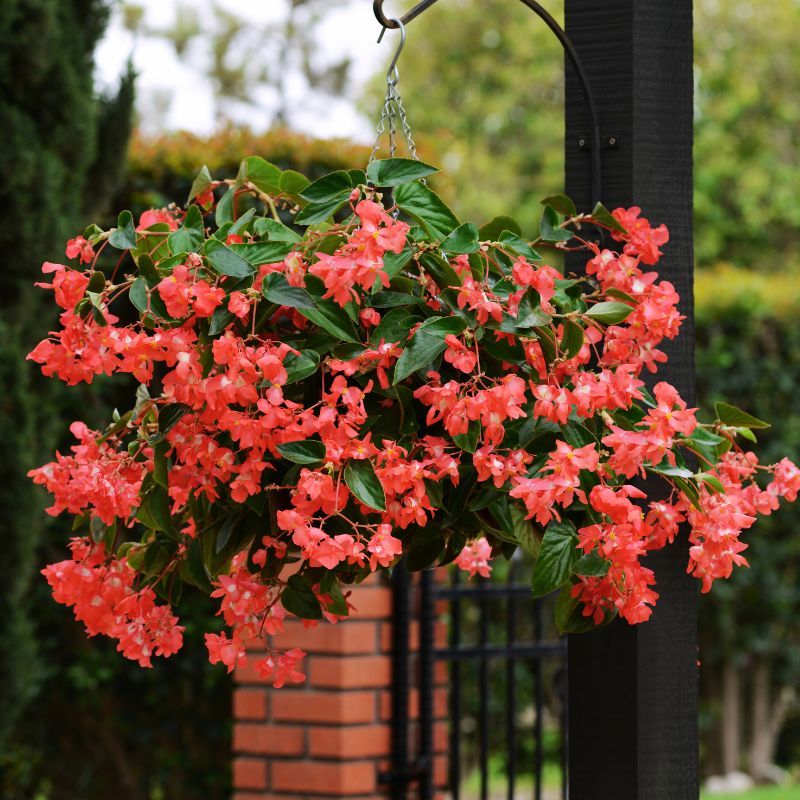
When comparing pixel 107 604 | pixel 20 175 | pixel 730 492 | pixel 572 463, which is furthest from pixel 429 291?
pixel 20 175

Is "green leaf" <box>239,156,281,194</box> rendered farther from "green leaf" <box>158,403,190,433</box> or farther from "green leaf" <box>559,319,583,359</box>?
"green leaf" <box>559,319,583,359</box>

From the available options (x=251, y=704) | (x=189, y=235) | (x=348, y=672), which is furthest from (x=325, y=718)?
(x=189, y=235)

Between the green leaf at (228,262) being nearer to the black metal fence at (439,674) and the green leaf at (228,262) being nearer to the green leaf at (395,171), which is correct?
the green leaf at (395,171)

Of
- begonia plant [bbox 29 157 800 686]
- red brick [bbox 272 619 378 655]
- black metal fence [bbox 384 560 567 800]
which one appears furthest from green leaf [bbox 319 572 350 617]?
red brick [bbox 272 619 378 655]

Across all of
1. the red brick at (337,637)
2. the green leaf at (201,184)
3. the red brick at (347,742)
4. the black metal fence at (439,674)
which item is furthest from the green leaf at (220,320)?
the red brick at (347,742)

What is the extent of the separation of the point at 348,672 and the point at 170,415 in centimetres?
178

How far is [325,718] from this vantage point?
3.18 m

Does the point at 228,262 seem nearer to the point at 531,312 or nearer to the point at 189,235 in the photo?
the point at 189,235

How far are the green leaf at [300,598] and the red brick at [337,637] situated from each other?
1621 mm

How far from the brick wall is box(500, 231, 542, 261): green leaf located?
1.85m

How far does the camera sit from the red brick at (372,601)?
3236mm

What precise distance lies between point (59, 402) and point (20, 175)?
784 millimetres

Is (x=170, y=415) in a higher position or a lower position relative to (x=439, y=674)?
higher

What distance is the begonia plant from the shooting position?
1.39m
